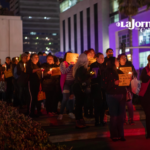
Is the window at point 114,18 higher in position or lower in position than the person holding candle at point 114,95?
higher

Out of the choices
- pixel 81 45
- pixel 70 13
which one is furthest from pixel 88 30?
pixel 70 13

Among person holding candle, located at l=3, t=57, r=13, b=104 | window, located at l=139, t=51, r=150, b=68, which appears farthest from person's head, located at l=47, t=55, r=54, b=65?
window, located at l=139, t=51, r=150, b=68

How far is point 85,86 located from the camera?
715 centimetres

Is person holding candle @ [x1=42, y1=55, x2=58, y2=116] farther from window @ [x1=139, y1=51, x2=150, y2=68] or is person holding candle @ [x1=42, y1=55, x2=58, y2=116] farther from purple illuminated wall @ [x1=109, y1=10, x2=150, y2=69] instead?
window @ [x1=139, y1=51, x2=150, y2=68]

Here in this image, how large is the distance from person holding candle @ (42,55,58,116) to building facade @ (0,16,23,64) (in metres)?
8.04

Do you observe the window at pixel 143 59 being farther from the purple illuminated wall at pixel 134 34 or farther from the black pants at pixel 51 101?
the black pants at pixel 51 101

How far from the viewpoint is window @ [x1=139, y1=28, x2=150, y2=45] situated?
136 ft

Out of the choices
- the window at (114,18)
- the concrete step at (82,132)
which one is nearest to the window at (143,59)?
the window at (114,18)

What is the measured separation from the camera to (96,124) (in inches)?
299

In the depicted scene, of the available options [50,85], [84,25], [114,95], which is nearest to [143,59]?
[84,25]

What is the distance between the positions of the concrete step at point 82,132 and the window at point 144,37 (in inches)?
1392

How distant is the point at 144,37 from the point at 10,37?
29550 mm

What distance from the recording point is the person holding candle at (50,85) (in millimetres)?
8648

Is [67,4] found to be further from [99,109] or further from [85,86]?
[85,86]
